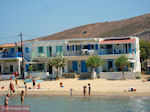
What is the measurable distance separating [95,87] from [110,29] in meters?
87.3

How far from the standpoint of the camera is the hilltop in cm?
10675

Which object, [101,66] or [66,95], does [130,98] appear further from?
[101,66]

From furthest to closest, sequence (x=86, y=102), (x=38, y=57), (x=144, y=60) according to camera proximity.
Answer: (x=144, y=60)
(x=38, y=57)
(x=86, y=102)

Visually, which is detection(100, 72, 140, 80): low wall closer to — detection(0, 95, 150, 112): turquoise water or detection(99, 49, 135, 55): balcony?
detection(99, 49, 135, 55): balcony

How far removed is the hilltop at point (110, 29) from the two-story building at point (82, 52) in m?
60.1

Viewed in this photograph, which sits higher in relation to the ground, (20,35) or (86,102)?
(20,35)

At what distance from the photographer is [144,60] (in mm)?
52344

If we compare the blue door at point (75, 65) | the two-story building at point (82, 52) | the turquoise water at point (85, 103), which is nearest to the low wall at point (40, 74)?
the two-story building at point (82, 52)

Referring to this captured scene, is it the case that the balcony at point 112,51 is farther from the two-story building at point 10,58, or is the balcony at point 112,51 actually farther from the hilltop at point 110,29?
the hilltop at point 110,29

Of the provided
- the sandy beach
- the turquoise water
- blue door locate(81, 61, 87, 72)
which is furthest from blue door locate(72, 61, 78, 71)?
the turquoise water

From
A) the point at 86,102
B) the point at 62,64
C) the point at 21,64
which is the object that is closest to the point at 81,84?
the point at 62,64

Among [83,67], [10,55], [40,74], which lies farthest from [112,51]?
[10,55]

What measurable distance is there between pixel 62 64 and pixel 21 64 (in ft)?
28.9

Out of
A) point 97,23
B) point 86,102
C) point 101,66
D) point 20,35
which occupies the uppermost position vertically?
point 97,23
